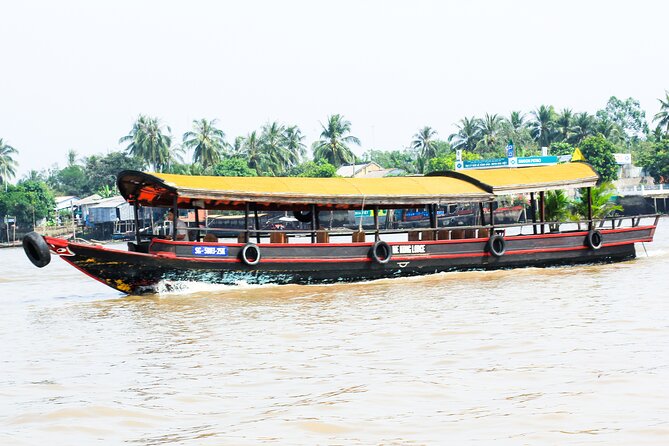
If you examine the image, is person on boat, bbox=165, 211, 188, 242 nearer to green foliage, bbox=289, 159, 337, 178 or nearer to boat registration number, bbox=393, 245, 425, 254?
boat registration number, bbox=393, 245, 425, 254

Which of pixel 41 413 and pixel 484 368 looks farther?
pixel 484 368

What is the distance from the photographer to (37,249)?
42.8 feet

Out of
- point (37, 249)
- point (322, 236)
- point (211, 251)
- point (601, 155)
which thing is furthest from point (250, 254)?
point (601, 155)

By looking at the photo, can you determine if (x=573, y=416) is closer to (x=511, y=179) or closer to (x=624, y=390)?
(x=624, y=390)

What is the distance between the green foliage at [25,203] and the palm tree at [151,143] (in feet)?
25.5

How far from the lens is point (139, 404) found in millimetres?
6660

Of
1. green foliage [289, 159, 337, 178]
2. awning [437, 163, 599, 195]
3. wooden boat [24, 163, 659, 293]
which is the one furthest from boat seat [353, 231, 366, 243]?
green foliage [289, 159, 337, 178]

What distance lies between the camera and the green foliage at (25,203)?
61188 mm

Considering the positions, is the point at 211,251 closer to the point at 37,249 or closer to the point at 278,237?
the point at 278,237

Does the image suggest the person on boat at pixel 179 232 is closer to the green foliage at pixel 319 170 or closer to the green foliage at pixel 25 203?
the green foliage at pixel 319 170

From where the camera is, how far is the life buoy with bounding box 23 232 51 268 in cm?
1300

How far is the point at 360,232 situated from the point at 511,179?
3599 millimetres

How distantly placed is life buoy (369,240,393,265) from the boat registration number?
0.58 feet

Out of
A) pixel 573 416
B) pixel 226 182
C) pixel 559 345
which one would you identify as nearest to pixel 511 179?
pixel 226 182
